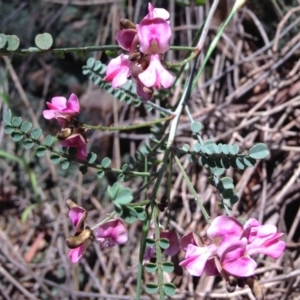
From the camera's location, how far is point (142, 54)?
976 mm


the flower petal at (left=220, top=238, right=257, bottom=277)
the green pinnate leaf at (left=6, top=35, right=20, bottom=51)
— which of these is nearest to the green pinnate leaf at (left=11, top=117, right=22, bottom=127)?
the green pinnate leaf at (left=6, top=35, right=20, bottom=51)

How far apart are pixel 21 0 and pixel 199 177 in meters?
0.96

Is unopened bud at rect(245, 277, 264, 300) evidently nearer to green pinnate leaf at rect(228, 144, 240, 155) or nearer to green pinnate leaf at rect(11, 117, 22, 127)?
green pinnate leaf at rect(228, 144, 240, 155)

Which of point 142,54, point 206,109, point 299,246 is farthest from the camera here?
point 206,109

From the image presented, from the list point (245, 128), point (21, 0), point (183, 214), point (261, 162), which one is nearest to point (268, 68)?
point (245, 128)

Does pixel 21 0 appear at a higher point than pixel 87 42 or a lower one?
higher

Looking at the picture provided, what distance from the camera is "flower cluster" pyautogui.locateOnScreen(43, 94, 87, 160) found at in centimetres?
99

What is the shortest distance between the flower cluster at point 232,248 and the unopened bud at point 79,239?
7.0 inches

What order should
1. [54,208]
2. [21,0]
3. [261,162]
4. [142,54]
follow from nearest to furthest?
1. [142,54]
2. [261,162]
3. [54,208]
4. [21,0]

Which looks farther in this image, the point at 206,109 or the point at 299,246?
the point at 206,109

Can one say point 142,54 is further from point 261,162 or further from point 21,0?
point 21,0

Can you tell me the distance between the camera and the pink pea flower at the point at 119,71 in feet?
3.25

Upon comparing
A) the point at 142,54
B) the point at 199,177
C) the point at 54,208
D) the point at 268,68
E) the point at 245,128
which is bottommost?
the point at 54,208

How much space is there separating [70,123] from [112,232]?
23 centimetres
